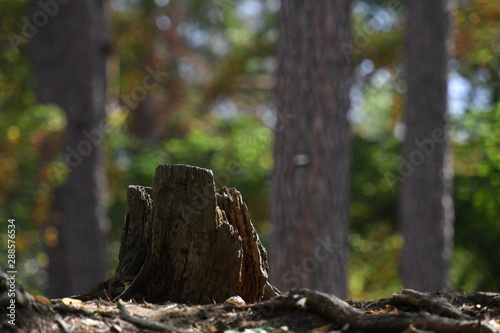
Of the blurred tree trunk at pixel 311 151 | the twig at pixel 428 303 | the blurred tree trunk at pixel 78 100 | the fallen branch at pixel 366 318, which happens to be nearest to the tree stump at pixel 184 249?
the fallen branch at pixel 366 318

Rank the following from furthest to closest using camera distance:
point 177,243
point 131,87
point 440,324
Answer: point 131,87 → point 177,243 → point 440,324

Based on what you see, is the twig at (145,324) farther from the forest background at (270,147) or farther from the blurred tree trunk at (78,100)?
the blurred tree trunk at (78,100)

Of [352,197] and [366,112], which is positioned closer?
[352,197]


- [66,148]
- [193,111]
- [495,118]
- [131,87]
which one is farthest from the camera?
[193,111]

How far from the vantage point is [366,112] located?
27.6 meters

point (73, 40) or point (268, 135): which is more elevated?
point (73, 40)

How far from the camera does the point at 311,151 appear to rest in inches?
344

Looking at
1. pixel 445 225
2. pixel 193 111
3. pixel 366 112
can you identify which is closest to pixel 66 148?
pixel 445 225

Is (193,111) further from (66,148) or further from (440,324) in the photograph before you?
(440,324)

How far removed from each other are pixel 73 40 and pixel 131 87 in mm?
5862

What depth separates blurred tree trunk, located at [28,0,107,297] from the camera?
1432 centimetres

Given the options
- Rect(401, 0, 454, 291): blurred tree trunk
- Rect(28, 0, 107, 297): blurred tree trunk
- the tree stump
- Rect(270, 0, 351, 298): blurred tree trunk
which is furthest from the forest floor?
Rect(28, 0, 107, 297): blurred tree trunk

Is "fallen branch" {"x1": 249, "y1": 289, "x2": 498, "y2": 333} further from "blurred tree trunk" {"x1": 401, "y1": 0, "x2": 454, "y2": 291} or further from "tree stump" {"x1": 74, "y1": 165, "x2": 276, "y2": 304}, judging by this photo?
"blurred tree trunk" {"x1": 401, "y1": 0, "x2": 454, "y2": 291}

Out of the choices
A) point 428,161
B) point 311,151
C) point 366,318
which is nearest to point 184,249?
point 366,318
